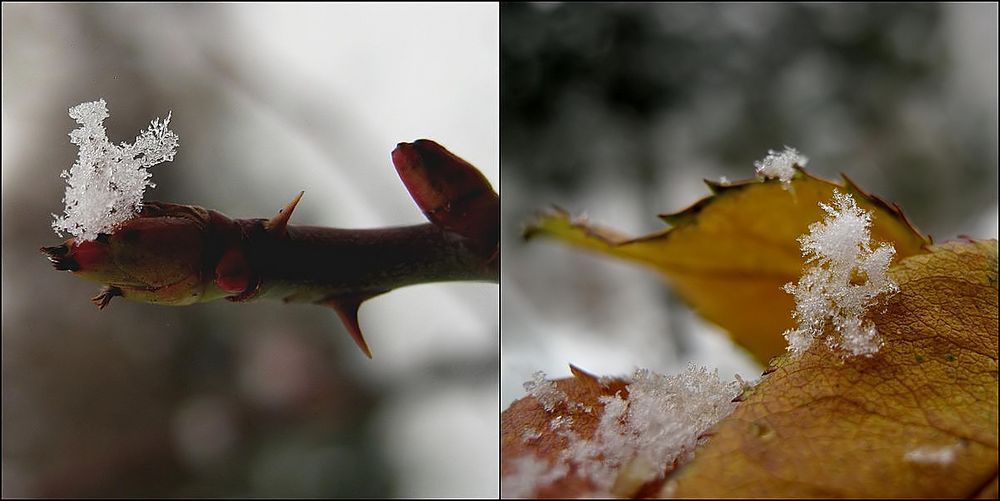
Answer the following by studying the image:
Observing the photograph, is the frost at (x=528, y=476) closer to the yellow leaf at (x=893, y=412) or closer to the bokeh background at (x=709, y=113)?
the yellow leaf at (x=893, y=412)

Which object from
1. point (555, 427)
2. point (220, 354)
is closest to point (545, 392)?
point (555, 427)

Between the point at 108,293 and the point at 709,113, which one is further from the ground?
the point at 709,113

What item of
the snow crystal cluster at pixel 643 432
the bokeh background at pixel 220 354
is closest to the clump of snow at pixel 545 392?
the snow crystal cluster at pixel 643 432

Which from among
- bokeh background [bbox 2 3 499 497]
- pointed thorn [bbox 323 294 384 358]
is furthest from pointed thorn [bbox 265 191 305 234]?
bokeh background [bbox 2 3 499 497]

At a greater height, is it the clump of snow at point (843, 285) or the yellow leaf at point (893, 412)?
the clump of snow at point (843, 285)

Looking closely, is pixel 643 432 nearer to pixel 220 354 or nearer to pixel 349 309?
pixel 349 309

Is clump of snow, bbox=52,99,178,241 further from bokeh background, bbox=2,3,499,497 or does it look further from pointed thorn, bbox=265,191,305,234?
bokeh background, bbox=2,3,499,497
